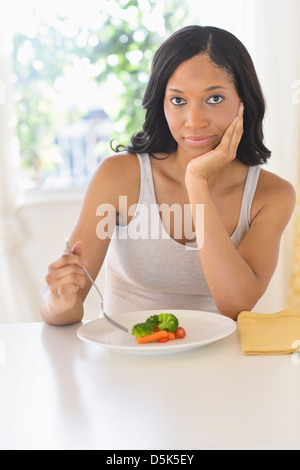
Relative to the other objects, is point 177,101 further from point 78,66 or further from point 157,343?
point 78,66

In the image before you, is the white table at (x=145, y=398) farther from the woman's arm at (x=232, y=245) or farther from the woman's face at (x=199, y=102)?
the woman's face at (x=199, y=102)

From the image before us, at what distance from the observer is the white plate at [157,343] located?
1.07m

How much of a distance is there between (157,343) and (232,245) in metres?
0.47

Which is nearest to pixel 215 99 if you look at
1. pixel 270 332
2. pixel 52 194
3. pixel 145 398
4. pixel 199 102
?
pixel 199 102

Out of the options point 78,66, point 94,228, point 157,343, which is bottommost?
point 157,343

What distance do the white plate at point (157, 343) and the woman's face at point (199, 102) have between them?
522 mm

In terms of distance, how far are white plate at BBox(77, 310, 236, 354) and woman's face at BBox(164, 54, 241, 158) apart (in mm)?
522

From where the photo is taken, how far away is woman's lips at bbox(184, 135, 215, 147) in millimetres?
1597

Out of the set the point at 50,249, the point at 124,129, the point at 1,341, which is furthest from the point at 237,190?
the point at 124,129

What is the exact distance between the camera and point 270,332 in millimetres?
1163

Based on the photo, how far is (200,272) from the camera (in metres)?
1.70

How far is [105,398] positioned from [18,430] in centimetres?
15

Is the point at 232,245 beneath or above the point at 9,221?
above

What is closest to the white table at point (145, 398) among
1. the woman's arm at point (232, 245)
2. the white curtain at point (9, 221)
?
the woman's arm at point (232, 245)
